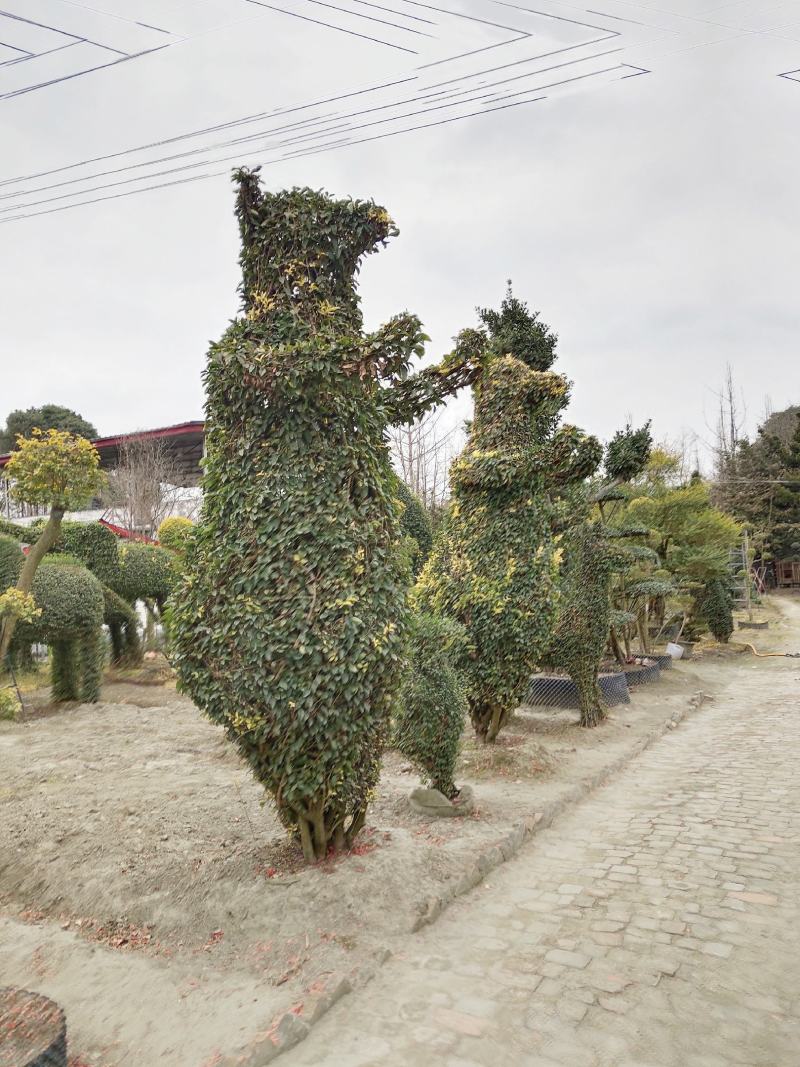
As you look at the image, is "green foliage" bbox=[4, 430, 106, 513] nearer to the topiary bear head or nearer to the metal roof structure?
the topiary bear head

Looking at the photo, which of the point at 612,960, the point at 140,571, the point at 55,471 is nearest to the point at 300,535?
the point at 612,960

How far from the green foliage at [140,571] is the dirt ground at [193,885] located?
5.51 meters

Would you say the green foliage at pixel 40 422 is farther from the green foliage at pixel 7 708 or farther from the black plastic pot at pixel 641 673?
the black plastic pot at pixel 641 673

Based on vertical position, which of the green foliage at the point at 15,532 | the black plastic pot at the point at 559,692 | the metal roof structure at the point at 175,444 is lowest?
the black plastic pot at the point at 559,692

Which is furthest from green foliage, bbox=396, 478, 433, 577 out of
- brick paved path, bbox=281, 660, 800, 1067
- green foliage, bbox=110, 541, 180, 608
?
brick paved path, bbox=281, 660, 800, 1067

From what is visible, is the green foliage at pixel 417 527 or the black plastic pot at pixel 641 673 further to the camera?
the black plastic pot at pixel 641 673

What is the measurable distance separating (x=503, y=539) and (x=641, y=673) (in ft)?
23.4

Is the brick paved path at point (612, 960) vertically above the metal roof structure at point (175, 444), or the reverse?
the metal roof structure at point (175, 444)

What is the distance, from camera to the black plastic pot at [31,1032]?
8.20ft

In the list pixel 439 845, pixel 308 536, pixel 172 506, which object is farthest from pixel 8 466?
pixel 172 506

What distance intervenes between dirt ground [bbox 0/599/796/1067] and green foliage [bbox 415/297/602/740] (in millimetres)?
1026

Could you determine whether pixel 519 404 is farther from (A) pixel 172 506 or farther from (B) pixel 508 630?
(A) pixel 172 506

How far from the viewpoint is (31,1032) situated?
2629 millimetres

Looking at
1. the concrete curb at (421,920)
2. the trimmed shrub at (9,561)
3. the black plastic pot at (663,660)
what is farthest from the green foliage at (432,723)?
the black plastic pot at (663,660)
